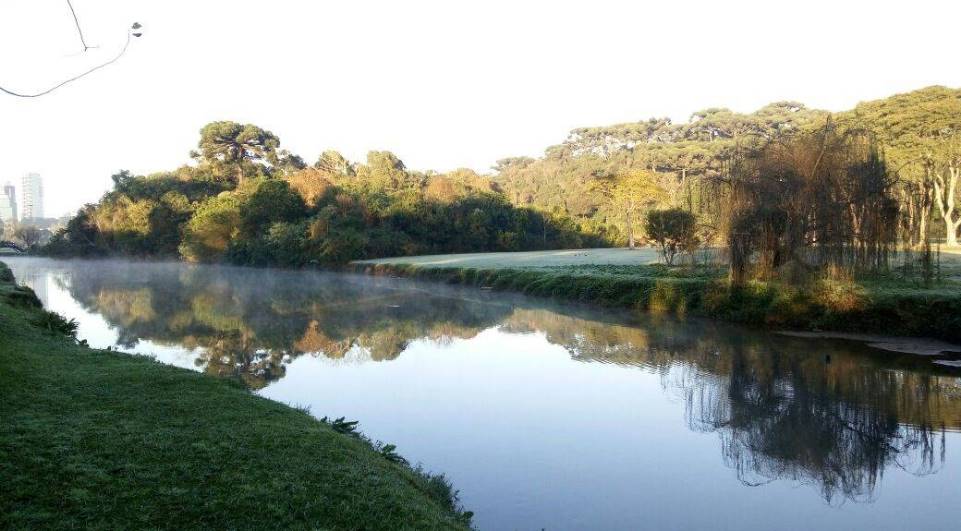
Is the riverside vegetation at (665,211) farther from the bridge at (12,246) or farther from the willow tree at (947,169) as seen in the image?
the bridge at (12,246)

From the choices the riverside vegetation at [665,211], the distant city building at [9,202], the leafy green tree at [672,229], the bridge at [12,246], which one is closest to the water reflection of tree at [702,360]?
the riverside vegetation at [665,211]

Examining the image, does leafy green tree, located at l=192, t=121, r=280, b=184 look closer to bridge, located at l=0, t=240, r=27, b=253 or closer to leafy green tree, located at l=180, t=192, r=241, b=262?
leafy green tree, located at l=180, t=192, r=241, b=262

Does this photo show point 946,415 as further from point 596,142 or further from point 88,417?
point 596,142

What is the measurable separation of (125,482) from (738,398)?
30.9 ft

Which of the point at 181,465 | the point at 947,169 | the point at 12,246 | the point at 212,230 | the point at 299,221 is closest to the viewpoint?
the point at 181,465

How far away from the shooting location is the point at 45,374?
8.17 meters

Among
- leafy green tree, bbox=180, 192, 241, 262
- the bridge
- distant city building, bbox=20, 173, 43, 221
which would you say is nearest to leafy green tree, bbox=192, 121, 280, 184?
leafy green tree, bbox=180, 192, 241, 262

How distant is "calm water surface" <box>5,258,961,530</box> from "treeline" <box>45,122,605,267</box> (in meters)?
27.6

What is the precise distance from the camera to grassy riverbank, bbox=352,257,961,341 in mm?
15023

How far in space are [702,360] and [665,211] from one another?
47.1 ft

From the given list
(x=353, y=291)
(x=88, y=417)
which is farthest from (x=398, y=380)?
(x=353, y=291)

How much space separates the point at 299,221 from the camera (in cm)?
5231

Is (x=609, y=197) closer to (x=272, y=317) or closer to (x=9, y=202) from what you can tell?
(x=272, y=317)

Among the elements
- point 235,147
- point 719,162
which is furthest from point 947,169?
point 235,147
